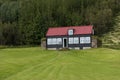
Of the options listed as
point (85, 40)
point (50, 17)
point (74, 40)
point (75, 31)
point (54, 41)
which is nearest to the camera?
point (85, 40)

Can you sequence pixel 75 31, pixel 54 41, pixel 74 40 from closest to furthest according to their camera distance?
1. pixel 74 40
2. pixel 75 31
3. pixel 54 41

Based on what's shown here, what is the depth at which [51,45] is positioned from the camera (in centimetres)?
7700

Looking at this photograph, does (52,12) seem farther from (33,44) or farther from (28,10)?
(33,44)

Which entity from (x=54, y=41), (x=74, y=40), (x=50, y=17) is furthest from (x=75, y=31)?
(x=50, y=17)

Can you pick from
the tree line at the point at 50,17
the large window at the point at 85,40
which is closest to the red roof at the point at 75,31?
the large window at the point at 85,40

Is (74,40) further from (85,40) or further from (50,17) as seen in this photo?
(50,17)

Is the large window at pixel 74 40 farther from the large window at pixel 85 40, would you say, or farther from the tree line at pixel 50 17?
the tree line at pixel 50 17

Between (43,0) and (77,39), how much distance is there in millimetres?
41041

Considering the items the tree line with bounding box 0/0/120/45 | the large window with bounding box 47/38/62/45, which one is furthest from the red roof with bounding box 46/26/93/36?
the tree line with bounding box 0/0/120/45

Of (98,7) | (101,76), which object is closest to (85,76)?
(101,76)

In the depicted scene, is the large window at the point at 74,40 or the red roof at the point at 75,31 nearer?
the red roof at the point at 75,31

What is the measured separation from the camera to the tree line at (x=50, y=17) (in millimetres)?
98688

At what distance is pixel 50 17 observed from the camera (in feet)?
341

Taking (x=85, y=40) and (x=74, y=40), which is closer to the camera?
(x=85, y=40)
